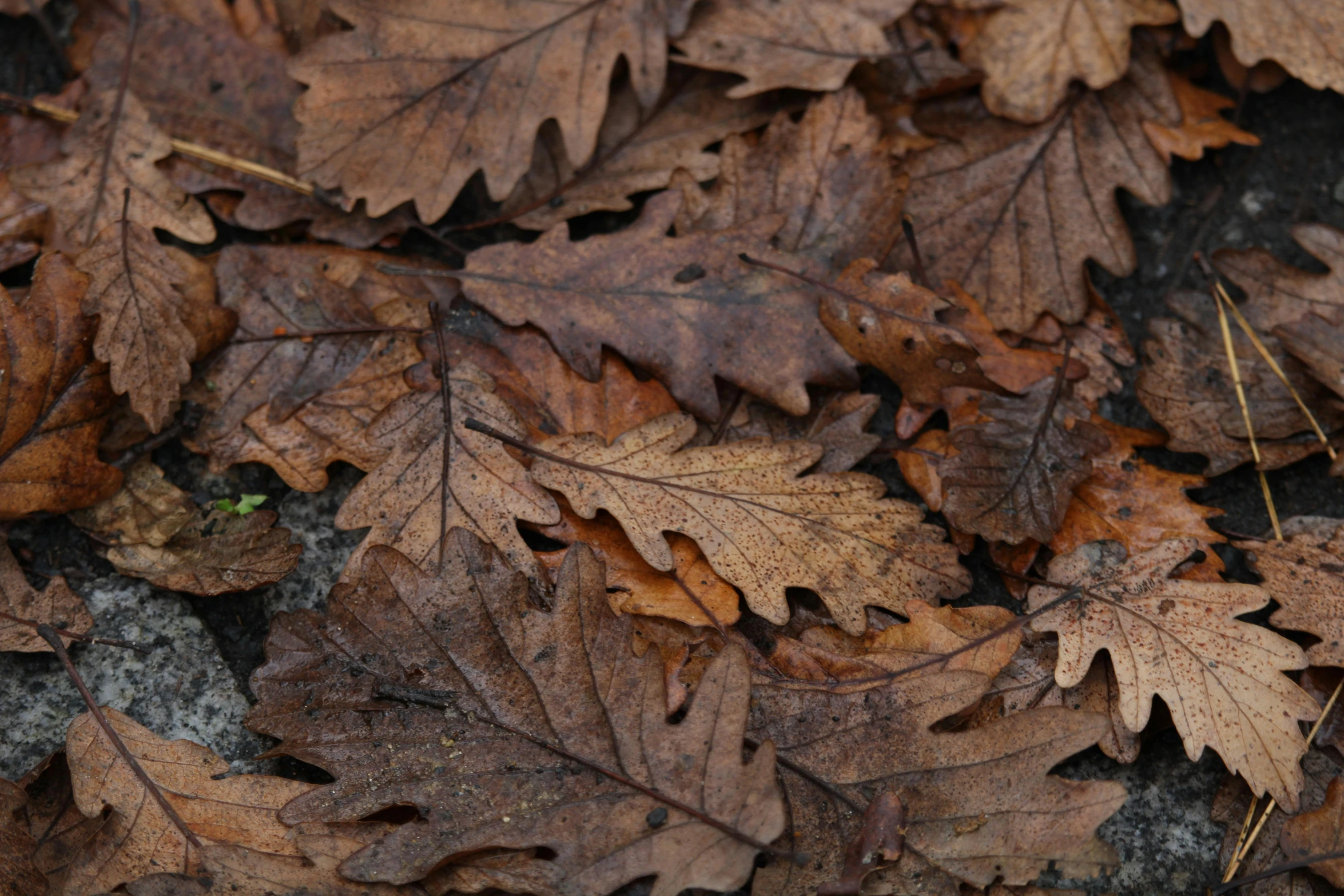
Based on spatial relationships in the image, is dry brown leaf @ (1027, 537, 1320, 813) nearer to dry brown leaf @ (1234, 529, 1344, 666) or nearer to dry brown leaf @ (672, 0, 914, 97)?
dry brown leaf @ (1234, 529, 1344, 666)

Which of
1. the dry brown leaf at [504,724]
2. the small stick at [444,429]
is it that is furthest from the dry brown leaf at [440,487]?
the dry brown leaf at [504,724]

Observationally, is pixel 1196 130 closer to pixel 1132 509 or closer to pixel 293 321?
pixel 1132 509

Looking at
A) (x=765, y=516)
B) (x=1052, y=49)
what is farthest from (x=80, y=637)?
(x=1052, y=49)

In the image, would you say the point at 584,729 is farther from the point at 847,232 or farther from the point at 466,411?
the point at 847,232

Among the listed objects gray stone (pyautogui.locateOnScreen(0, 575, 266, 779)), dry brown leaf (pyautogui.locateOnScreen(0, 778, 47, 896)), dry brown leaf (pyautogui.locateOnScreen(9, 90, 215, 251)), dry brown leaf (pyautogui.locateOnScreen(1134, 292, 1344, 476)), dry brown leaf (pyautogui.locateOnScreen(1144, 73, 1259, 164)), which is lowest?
dry brown leaf (pyautogui.locateOnScreen(0, 778, 47, 896))

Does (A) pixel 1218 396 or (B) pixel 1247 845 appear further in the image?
(A) pixel 1218 396

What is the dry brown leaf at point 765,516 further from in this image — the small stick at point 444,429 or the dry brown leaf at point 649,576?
the small stick at point 444,429

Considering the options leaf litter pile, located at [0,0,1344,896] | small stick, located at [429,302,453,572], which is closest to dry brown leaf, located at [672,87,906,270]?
leaf litter pile, located at [0,0,1344,896]
